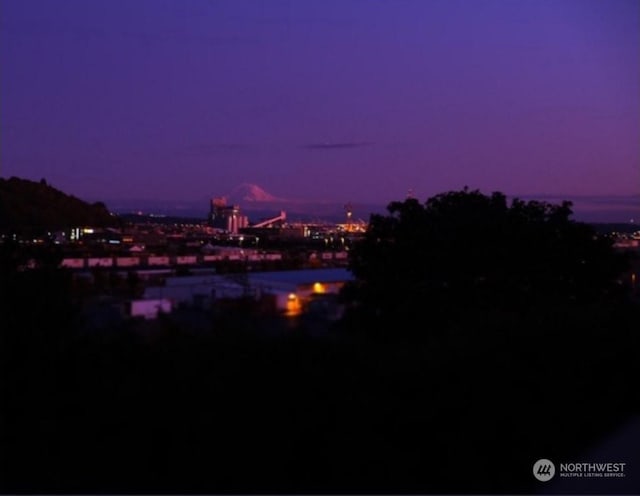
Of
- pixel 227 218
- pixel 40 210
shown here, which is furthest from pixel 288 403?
pixel 227 218

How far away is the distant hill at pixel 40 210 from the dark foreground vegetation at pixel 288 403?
519cm

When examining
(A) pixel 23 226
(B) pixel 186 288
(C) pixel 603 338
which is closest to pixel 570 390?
(C) pixel 603 338

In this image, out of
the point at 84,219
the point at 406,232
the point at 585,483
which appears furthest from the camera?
the point at 84,219

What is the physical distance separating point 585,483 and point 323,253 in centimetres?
903

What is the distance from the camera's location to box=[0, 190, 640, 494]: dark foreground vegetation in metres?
6.06

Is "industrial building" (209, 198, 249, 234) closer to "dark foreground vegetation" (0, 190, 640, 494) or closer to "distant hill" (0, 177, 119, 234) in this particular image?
"distant hill" (0, 177, 119, 234)

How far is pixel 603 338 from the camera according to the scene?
880cm

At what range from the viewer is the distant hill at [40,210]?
13766 mm

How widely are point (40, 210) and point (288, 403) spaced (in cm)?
1005

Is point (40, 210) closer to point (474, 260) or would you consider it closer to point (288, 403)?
point (474, 260)

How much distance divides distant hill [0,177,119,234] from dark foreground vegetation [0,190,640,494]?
519 cm

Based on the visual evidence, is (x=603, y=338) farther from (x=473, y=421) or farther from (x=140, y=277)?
(x=140, y=277)

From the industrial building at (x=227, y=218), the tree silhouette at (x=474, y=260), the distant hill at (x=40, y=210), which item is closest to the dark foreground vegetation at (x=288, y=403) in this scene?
the tree silhouette at (x=474, y=260)

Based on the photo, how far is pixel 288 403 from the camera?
6305mm
